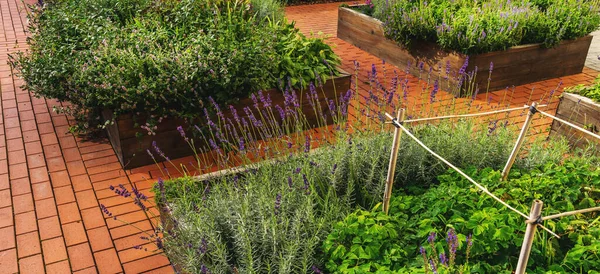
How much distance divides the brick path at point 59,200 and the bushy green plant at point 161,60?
1.35 feet

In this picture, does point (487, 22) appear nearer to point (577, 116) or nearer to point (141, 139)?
point (577, 116)

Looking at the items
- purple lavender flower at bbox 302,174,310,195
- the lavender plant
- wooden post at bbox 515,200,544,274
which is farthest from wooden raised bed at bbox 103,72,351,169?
wooden post at bbox 515,200,544,274

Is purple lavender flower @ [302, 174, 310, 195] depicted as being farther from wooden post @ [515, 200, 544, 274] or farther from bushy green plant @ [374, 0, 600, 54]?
bushy green plant @ [374, 0, 600, 54]

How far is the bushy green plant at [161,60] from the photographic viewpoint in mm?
3875

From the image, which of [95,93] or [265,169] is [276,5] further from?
[265,169]

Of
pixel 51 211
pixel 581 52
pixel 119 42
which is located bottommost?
pixel 51 211

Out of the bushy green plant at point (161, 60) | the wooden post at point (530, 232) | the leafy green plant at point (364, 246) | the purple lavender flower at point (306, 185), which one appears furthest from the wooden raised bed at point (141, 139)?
the wooden post at point (530, 232)

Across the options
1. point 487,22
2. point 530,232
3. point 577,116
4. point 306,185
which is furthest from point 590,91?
point 530,232

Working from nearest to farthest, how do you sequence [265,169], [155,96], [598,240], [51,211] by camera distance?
[598,240] → [265,169] → [51,211] → [155,96]

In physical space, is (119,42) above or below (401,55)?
above

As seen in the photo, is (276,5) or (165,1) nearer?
(165,1)

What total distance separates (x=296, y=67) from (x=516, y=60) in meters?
2.76

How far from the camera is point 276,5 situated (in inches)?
277

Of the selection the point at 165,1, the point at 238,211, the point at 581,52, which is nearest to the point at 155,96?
the point at 238,211
